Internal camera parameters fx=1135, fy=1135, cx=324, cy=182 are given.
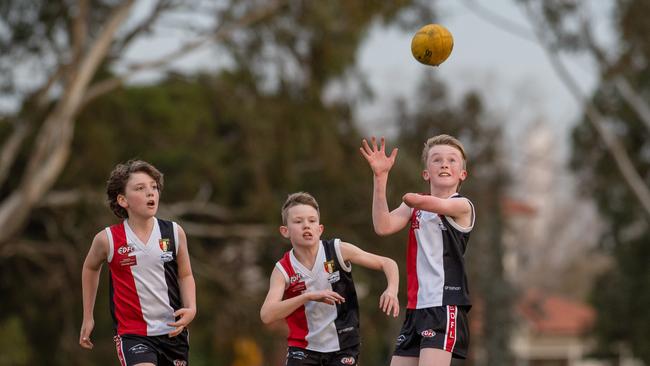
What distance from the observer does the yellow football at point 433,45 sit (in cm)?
888

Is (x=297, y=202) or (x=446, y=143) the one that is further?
(x=297, y=202)

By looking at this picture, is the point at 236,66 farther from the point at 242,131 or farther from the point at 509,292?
the point at 509,292

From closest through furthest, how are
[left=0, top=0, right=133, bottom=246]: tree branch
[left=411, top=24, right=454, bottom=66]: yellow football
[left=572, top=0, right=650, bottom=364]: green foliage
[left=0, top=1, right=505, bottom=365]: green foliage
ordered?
1. [left=411, top=24, right=454, bottom=66]: yellow football
2. [left=0, top=0, right=133, bottom=246]: tree branch
3. [left=0, top=1, right=505, bottom=365]: green foliage
4. [left=572, top=0, right=650, bottom=364]: green foliage

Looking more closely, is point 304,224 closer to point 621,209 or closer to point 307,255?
point 307,255

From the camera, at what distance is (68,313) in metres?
28.7

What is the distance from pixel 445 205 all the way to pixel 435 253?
0.40m

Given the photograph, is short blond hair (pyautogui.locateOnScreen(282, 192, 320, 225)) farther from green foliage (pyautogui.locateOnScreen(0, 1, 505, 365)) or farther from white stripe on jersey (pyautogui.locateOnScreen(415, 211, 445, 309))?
green foliage (pyautogui.locateOnScreen(0, 1, 505, 365))

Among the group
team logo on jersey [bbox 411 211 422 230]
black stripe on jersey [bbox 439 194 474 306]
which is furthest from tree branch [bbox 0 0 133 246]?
black stripe on jersey [bbox 439 194 474 306]

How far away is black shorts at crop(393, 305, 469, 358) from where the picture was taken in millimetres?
7836

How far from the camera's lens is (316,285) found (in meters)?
8.38

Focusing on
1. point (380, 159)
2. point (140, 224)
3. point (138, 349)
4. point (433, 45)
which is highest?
point (433, 45)

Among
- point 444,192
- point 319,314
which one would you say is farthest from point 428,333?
point 444,192

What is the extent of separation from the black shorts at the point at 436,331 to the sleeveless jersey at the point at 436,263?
60mm

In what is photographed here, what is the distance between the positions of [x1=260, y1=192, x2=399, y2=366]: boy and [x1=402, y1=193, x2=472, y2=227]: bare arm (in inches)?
23.1
